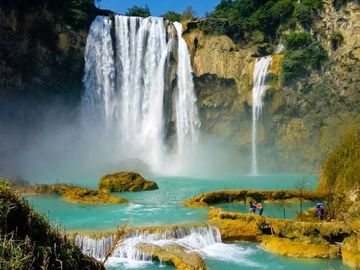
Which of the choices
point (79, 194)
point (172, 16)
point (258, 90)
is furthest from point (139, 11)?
point (79, 194)

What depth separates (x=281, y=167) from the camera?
173ft

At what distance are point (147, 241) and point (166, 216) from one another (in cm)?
468

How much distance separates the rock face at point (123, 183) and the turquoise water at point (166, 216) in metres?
1.18

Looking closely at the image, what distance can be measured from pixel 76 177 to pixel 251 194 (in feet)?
77.7

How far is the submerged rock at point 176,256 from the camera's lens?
1451 cm

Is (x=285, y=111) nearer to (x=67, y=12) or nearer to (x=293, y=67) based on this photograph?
(x=293, y=67)

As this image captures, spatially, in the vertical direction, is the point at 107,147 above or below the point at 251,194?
above

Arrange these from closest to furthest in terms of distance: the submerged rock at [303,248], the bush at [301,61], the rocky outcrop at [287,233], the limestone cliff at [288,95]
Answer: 1. the submerged rock at [303,248]
2. the rocky outcrop at [287,233]
3. the limestone cliff at [288,95]
4. the bush at [301,61]

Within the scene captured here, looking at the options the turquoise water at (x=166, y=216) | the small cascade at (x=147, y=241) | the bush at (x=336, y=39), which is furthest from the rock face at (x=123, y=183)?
the bush at (x=336, y=39)

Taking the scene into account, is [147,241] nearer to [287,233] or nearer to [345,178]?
[287,233]

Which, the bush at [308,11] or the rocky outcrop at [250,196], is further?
the bush at [308,11]

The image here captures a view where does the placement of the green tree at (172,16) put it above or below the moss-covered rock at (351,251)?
above

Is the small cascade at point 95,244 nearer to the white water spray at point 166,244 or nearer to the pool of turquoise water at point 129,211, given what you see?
the white water spray at point 166,244

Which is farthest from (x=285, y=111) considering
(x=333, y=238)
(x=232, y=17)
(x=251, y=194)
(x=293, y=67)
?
(x=333, y=238)
